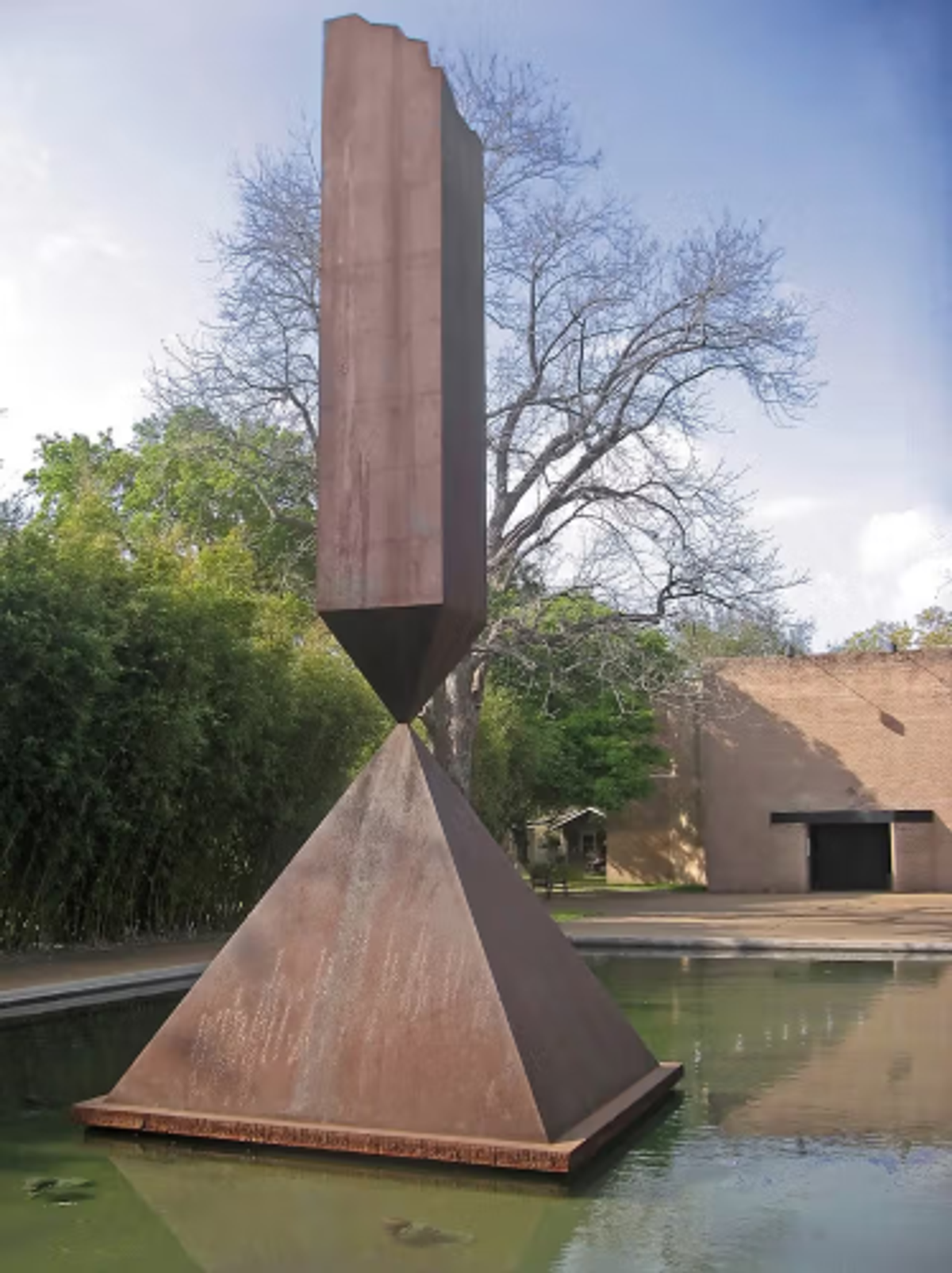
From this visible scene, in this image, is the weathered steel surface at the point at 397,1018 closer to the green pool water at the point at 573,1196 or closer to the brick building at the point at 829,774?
the green pool water at the point at 573,1196

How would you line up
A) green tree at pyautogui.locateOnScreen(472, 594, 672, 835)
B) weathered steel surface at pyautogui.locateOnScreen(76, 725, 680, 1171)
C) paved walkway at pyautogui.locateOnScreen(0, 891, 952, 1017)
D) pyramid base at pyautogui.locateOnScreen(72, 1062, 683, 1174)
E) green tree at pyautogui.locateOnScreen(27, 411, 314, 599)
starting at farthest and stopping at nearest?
green tree at pyautogui.locateOnScreen(472, 594, 672, 835) → green tree at pyautogui.locateOnScreen(27, 411, 314, 599) → paved walkway at pyautogui.locateOnScreen(0, 891, 952, 1017) → weathered steel surface at pyautogui.locateOnScreen(76, 725, 680, 1171) → pyramid base at pyautogui.locateOnScreen(72, 1062, 683, 1174)

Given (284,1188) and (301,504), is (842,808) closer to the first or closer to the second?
(301,504)

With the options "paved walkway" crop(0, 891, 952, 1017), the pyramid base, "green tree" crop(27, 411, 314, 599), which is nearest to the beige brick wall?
"paved walkway" crop(0, 891, 952, 1017)

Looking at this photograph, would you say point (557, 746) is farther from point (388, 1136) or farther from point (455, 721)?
point (388, 1136)

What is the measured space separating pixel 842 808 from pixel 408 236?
22671mm

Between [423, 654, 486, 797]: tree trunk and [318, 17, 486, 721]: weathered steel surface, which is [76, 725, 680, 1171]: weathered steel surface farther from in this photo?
[423, 654, 486, 797]: tree trunk

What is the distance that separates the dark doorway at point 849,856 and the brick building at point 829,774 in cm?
2

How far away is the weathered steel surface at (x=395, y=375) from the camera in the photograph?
5.12m

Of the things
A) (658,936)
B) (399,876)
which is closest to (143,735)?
(658,936)

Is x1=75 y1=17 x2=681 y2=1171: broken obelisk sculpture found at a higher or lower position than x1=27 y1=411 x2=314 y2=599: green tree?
lower

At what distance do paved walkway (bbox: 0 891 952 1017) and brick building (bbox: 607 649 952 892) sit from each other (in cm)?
261

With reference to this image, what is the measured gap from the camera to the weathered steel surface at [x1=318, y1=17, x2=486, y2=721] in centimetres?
512

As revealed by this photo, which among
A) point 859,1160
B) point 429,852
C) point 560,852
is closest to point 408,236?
point 429,852

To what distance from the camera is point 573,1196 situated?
3.97 metres
